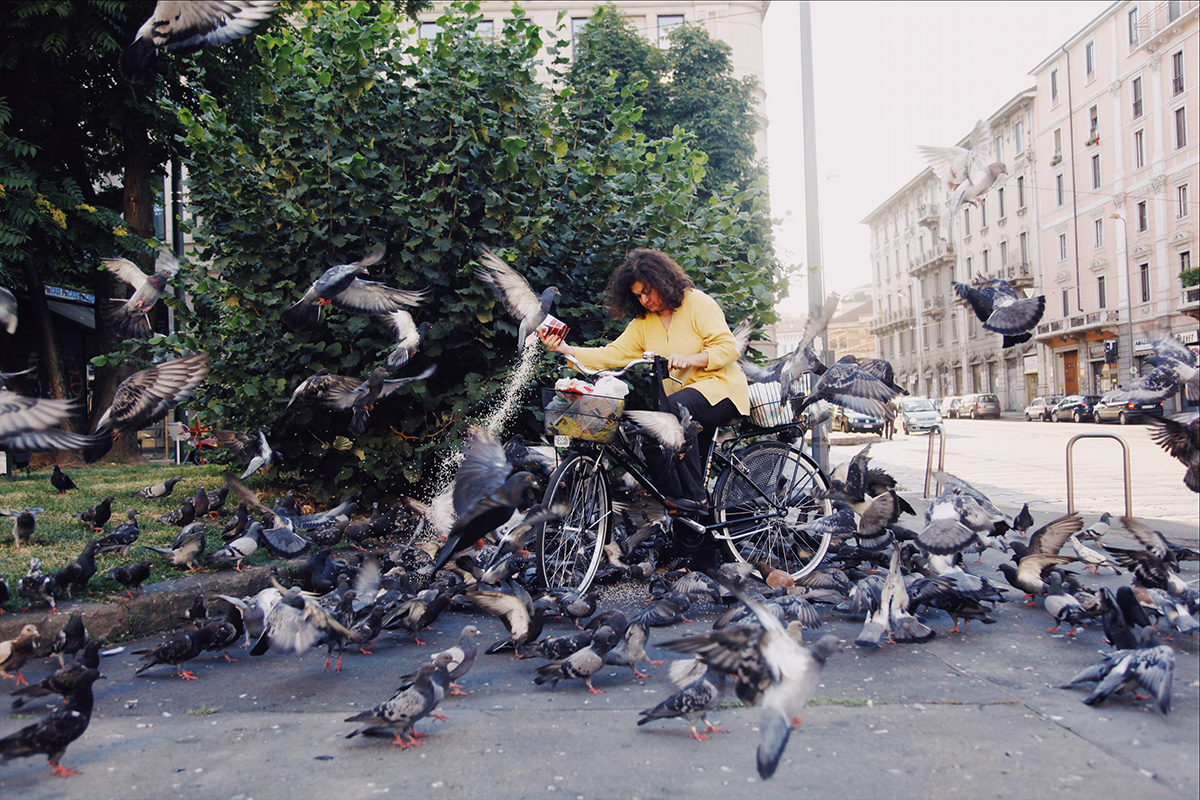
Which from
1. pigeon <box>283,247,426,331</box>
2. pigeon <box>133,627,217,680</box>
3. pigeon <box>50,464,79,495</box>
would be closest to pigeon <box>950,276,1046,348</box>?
pigeon <box>283,247,426,331</box>

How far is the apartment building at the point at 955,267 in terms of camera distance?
48.4m

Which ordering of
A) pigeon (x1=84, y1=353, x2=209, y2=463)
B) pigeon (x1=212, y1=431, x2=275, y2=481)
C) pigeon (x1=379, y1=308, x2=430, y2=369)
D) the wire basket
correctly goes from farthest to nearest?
pigeon (x1=212, y1=431, x2=275, y2=481) → pigeon (x1=379, y1=308, x2=430, y2=369) → pigeon (x1=84, y1=353, x2=209, y2=463) → the wire basket

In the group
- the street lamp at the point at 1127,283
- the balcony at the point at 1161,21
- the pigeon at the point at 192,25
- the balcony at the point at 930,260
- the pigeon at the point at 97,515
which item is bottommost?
the pigeon at the point at 97,515

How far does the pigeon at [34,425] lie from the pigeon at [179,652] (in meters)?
1.00

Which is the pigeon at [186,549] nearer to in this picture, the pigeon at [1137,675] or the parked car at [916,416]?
the pigeon at [1137,675]

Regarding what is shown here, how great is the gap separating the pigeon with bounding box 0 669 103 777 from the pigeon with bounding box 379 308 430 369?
10.5 feet

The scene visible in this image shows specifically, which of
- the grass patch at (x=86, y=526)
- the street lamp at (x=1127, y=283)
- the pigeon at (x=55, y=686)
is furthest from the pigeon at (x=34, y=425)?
the street lamp at (x=1127, y=283)

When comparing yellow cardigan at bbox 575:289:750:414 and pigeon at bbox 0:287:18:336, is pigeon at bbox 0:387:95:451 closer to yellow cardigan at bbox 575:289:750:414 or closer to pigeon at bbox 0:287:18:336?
pigeon at bbox 0:287:18:336

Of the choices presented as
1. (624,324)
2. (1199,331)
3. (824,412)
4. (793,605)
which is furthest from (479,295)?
(1199,331)

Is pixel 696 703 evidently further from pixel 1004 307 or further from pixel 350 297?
pixel 350 297

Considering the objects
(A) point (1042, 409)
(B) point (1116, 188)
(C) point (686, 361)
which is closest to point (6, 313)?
(C) point (686, 361)

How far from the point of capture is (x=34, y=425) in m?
3.72

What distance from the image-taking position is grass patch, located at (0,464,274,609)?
4.64 m

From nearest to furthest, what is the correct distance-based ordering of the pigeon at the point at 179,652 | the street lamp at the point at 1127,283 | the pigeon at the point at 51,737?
the pigeon at the point at 51,737 < the pigeon at the point at 179,652 < the street lamp at the point at 1127,283
